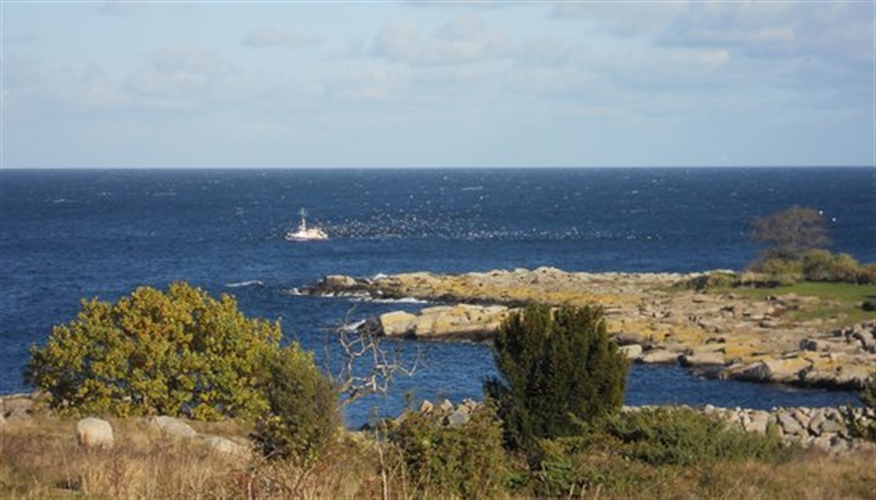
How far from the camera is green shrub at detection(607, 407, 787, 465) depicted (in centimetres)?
1614

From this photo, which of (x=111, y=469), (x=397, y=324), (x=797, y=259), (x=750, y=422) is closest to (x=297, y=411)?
(x=111, y=469)

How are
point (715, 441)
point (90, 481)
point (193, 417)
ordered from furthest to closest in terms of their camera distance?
point (193, 417) < point (715, 441) < point (90, 481)

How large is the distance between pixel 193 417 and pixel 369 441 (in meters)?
8.19

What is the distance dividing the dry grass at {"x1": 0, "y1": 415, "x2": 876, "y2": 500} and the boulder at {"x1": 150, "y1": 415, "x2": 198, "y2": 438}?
0.33 m

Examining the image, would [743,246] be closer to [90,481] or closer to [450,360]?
[450,360]

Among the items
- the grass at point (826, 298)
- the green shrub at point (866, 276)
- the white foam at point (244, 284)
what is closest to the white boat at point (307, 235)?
the white foam at point (244, 284)

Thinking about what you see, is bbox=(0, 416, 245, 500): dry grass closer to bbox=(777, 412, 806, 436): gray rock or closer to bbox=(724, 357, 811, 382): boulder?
bbox=(777, 412, 806, 436): gray rock

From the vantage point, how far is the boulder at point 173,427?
17.8m

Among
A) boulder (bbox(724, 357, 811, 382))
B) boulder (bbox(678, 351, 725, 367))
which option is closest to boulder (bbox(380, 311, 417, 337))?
boulder (bbox(678, 351, 725, 367))

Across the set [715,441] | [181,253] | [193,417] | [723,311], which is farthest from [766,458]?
[181,253]

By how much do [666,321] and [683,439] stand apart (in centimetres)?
3158

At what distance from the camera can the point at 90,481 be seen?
9055mm

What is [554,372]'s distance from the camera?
20938mm

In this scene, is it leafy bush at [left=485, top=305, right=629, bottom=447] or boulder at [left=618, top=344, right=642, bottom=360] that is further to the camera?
boulder at [left=618, top=344, right=642, bottom=360]
